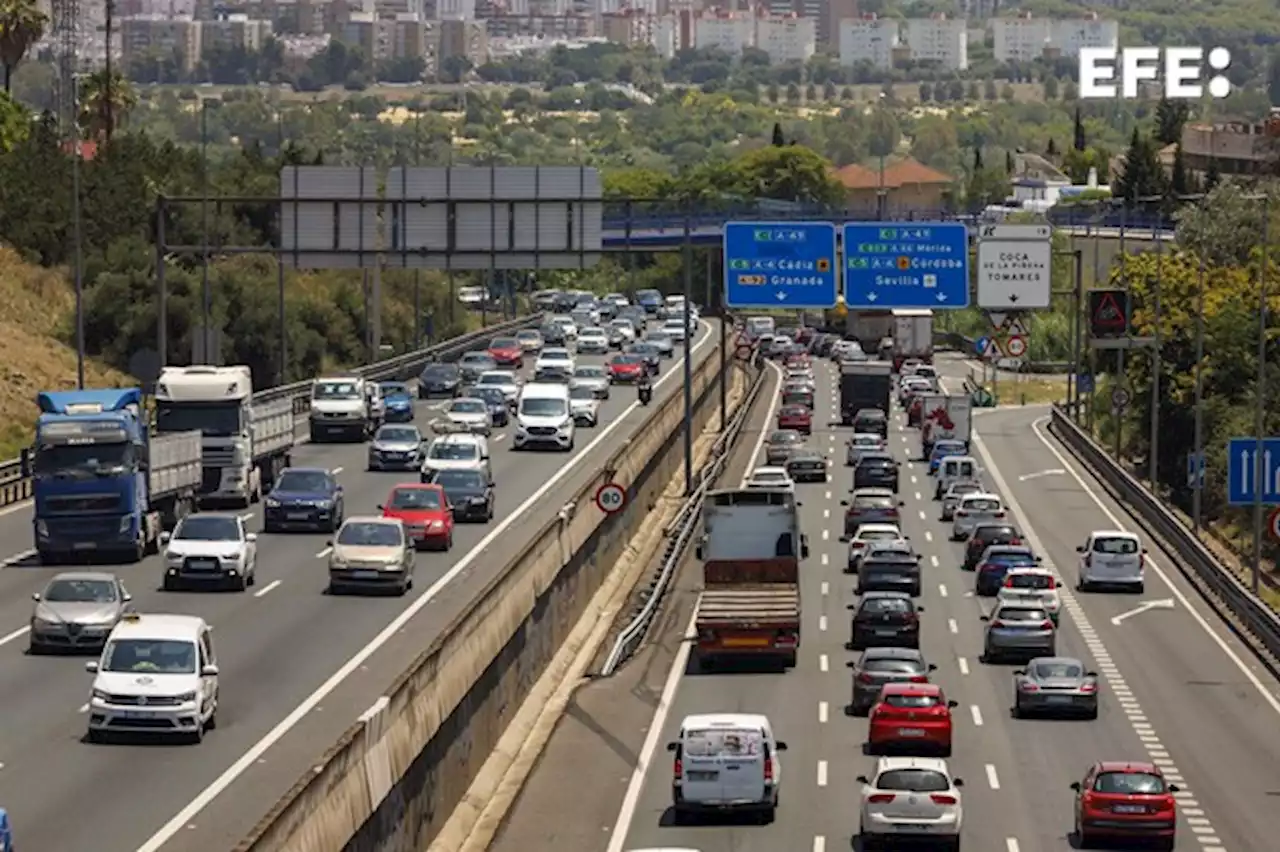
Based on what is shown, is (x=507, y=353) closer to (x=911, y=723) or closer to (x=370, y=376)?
(x=370, y=376)

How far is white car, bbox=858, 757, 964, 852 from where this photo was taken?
34844 millimetres

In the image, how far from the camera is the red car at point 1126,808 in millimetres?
35531

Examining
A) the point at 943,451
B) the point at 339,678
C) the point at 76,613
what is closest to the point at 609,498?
the point at 76,613

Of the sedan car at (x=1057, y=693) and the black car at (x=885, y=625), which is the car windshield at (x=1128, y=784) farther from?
the black car at (x=885, y=625)

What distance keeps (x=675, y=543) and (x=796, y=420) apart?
1577 inches

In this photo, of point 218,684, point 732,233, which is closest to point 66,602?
point 218,684

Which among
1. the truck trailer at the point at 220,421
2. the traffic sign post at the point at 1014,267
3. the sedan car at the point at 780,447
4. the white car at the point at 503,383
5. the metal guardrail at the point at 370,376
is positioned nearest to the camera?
the truck trailer at the point at 220,421

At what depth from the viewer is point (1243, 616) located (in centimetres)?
5819

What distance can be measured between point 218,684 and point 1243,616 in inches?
967

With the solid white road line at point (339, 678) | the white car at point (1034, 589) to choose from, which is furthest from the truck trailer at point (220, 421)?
the white car at point (1034, 589)

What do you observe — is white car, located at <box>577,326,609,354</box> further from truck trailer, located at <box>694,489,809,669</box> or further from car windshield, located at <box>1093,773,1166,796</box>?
car windshield, located at <box>1093,773,1166,796</box>

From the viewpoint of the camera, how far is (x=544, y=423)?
83812 millimetres

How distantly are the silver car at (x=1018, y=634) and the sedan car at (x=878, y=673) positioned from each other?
6.35m

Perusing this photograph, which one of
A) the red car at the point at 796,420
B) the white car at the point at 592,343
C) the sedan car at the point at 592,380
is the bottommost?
the red car at the point at 796,420
